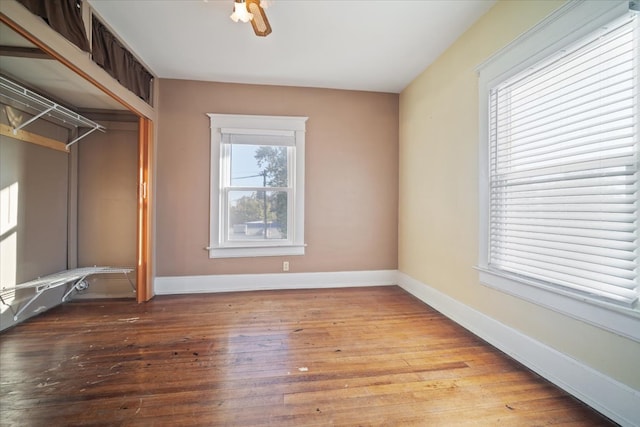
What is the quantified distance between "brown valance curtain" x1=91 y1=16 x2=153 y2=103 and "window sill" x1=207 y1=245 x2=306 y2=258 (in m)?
1.97

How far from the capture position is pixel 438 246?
9.11 ft

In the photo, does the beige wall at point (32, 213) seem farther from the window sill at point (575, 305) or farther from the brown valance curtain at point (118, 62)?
the window sill at point (575, 305)

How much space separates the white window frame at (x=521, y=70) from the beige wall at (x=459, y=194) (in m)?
0.06

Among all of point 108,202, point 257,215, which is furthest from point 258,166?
point 108,202

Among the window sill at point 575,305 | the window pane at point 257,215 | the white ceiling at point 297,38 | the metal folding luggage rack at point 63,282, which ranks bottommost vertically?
the metal folding luggage rack at point 63,282

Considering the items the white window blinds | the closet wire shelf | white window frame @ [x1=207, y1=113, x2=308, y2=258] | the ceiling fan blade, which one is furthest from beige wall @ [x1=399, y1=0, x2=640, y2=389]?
the closet wire shelf

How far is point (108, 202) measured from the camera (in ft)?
10.2

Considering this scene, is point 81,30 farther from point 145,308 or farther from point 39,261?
point 145,308

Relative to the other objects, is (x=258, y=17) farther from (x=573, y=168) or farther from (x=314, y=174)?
(x=573, y=168)

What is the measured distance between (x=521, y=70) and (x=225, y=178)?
10.2 ft

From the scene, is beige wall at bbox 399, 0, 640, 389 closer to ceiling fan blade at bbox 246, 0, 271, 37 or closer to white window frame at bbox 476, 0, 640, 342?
white window frame at bbox 476, 0, 640, 342

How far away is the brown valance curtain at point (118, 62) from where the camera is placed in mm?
2170

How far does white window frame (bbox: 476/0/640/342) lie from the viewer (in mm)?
1319

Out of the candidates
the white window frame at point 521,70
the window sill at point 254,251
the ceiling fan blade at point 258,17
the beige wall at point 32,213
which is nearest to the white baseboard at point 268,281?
the window sill at point 254,251
